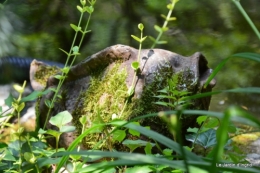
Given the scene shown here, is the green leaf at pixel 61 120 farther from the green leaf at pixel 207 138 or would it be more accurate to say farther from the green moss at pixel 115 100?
the green moss at pixel 115 100

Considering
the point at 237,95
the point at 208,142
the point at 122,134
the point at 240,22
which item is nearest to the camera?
the point at 122,134

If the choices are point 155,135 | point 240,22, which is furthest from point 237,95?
point 155,135

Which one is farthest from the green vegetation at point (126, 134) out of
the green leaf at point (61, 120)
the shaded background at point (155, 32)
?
the shaded background at point (155, 32)

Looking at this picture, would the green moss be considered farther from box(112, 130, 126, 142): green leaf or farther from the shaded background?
the shaded background

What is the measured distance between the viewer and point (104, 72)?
1525mm

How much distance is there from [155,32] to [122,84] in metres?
3.19

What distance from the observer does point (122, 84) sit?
1442mm

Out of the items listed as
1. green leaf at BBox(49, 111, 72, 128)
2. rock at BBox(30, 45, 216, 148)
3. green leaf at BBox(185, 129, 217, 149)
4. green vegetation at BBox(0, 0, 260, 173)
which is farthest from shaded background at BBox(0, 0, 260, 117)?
green leaf at BBox(49, 111, 72, 128)

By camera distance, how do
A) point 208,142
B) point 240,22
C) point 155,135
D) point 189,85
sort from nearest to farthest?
1. point 155,135
2. point 208,142
3. point 189,85
4. point 240,22

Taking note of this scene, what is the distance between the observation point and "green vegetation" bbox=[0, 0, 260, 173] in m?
0.46

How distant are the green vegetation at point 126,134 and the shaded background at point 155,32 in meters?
2.28

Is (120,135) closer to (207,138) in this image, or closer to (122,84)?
(207,138)

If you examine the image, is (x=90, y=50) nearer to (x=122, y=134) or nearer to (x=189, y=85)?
(x=189, y=85)

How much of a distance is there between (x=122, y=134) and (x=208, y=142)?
0.23 meters
